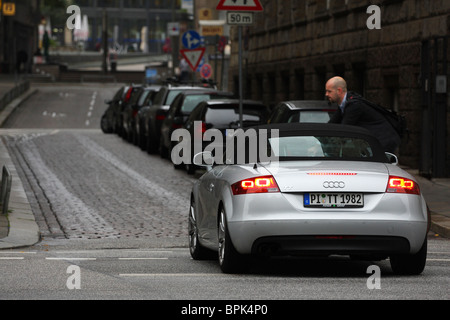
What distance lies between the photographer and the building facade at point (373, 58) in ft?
73.9

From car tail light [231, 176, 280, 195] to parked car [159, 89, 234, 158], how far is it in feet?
53.8

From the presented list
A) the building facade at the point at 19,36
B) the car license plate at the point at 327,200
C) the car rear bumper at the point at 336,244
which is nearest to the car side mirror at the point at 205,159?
the car rear bumper at the point at 336,244

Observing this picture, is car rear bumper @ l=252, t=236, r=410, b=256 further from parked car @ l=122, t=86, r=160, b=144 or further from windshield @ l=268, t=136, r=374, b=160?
parked car @ l=122, t=86, r=160, b=144

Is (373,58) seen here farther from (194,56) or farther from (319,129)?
(319,129)

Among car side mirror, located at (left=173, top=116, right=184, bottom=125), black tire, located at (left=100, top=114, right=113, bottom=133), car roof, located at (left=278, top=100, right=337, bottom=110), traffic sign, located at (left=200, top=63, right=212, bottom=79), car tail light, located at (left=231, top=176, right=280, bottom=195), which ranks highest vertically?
traffic sign, located at (left=200, top=63, right=212, bottom=79)

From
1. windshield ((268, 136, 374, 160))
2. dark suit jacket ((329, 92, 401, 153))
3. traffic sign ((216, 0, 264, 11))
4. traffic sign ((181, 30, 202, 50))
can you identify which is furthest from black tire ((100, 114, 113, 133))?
windshield ((268, 136, 374, 160))

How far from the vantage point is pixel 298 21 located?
36812mm

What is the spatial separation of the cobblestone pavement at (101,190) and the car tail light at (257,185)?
201 inches

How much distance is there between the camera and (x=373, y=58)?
27.5 metres

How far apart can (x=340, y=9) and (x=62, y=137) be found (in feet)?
33.8

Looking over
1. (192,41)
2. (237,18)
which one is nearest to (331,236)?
(237,18)

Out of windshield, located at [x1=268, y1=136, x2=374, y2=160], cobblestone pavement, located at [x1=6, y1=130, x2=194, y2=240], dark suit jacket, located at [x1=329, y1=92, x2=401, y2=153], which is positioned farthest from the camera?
cobblestone pavement, located at [x1=6, y1=130, x2=194, y2=240]

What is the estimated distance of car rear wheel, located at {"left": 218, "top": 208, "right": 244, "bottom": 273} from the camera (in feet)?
33.9

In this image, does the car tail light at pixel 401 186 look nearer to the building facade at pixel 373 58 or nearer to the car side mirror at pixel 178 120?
the building facade at pixel 373 58
